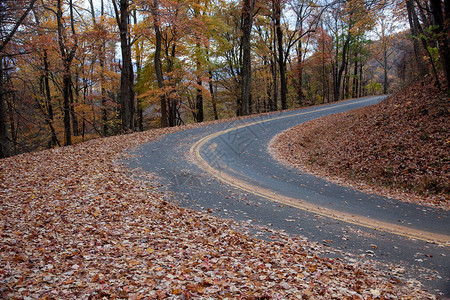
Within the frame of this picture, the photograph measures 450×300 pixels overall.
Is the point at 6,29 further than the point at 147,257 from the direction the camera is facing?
Yes

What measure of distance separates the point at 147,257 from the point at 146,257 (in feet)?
0.06

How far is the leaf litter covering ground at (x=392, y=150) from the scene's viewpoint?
864 cm

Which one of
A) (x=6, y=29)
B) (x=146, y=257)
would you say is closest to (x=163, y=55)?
(x=6, y=29)

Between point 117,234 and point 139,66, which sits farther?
point 139,66

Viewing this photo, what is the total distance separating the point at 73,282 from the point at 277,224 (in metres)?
4.24

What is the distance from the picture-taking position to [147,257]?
4.75 m

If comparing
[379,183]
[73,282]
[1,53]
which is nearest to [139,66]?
[1,53]

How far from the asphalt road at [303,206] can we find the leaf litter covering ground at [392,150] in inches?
45.4

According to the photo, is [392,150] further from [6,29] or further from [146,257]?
[6,29]

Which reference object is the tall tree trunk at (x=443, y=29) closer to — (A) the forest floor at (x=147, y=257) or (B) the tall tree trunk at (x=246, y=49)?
(A) the forest floor at (x=147, y=257)

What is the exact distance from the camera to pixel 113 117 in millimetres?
28844

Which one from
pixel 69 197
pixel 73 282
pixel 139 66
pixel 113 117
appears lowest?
pixel 73 282

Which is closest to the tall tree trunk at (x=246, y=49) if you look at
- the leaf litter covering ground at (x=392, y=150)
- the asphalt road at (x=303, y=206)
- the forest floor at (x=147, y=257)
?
the leaf litter covering ground at (x=392, y=150)

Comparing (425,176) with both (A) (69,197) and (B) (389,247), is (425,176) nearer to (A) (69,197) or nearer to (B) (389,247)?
(B) (389,247)
